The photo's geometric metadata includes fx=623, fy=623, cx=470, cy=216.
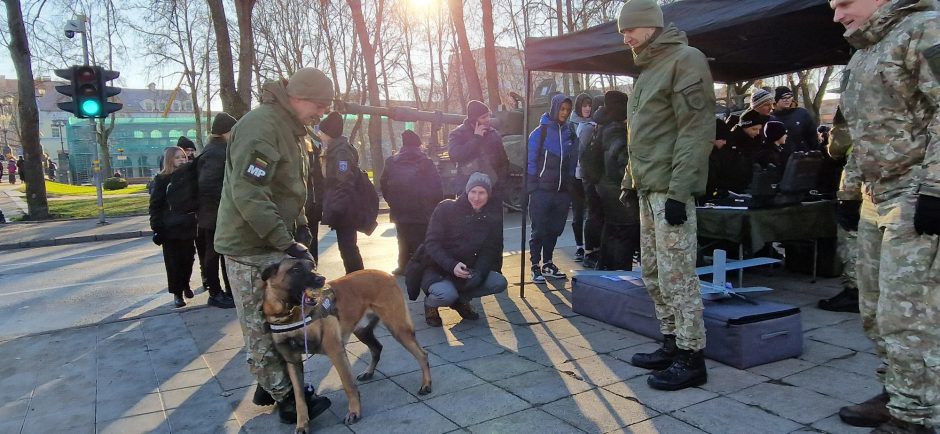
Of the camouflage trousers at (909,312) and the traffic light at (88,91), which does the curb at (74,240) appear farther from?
the camouflage trousers at (909,312)

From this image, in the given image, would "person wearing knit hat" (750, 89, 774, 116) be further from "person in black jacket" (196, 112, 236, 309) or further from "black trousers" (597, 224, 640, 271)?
"person in black jacket" (196, 112, 236, 309)

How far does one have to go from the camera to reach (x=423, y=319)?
540cm

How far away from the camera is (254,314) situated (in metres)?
3.27

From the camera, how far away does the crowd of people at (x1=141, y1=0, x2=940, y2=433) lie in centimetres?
256

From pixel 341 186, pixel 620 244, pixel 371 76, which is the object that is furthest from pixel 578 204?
pixel 371 76

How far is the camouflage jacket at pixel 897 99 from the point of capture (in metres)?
2.44

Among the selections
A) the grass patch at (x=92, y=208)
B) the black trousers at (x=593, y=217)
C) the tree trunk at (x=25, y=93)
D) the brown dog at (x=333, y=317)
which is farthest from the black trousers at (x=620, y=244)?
the tree trunk at (x=25, y=93)

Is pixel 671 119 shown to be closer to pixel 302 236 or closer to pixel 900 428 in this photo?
pixel 900 428

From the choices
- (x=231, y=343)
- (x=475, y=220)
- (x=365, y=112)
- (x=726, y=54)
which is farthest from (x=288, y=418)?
(x=365, y=112)

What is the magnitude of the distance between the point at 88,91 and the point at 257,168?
971cm

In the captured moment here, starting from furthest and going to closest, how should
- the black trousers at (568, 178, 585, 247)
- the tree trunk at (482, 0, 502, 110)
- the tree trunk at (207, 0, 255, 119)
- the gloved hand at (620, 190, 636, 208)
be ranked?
1. the tree trunk at (482, 0, 502, 110)
2. the tree trunk at (207, 0, 255, 119)
3. the black trousers at (568, 178, 585, 247)
4. the gloved hand at (620, 190, 636, 208)

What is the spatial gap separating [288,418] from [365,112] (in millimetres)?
11617

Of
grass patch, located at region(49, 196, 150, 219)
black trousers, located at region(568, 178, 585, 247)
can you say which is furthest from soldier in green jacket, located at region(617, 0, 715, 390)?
grass patch, located at region(49, 196, 150, 219)

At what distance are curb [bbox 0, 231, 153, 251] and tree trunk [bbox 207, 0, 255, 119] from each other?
3152 mm
